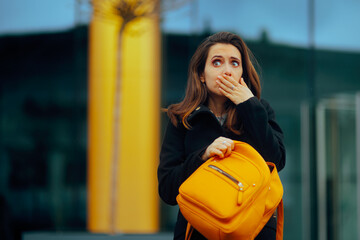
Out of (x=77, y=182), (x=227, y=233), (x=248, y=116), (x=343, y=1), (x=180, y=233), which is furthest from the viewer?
(x=343, y=1)

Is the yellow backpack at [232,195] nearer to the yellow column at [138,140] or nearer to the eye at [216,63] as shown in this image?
the eye at [216,63]

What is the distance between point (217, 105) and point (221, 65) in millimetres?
167

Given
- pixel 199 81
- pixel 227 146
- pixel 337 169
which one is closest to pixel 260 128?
pixel 227 146

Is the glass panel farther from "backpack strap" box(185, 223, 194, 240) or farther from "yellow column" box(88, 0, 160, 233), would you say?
"backpack strap" box(185, 223, 194, 240)

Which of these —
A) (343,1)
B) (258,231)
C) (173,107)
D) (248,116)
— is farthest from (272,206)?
(343,1)

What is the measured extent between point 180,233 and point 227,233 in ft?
1.24

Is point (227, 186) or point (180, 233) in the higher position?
point (227, 186)

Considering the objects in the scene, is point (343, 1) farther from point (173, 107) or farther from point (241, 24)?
point (173, 107)

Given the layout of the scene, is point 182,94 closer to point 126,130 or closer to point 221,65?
point 126,130

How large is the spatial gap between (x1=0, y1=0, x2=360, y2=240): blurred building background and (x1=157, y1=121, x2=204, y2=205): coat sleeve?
4662 millimetres

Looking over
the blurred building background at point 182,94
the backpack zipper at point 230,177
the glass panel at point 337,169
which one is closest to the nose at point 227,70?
the backpack zipper at point 230,177

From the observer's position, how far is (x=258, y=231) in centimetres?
174

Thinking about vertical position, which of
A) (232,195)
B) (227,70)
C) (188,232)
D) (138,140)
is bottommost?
(138,140)

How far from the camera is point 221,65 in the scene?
1997 millimetres
